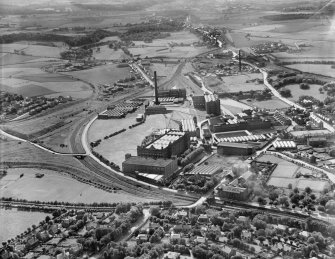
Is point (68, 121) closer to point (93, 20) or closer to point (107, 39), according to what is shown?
point (107, 39)

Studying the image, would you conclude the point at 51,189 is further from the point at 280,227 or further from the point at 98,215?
the point at 280,227

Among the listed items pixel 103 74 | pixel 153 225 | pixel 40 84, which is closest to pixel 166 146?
pixel 153 225

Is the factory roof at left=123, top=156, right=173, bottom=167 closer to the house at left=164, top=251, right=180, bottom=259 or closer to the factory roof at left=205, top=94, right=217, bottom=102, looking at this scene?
the house at left=164, top=251, right=180, bottom=259

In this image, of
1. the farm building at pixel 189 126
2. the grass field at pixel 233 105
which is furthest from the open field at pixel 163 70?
the farm building at pixel 189 126

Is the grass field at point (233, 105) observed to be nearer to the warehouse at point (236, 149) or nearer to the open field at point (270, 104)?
the open field at point (270, 104)

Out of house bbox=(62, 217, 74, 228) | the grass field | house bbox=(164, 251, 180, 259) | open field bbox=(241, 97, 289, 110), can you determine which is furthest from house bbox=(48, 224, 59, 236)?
open field bbox=(241, 97, 289, 110)
